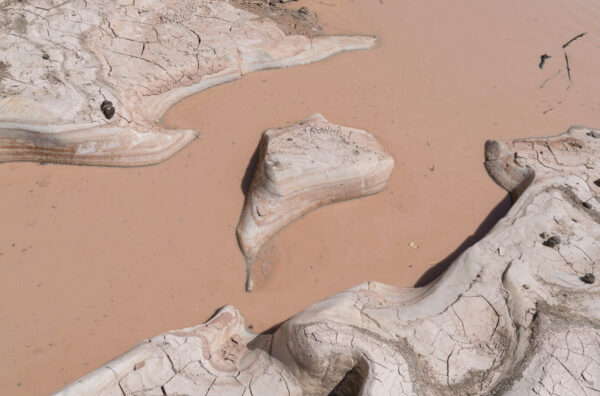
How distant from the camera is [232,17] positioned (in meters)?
4.95

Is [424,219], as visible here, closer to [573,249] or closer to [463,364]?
[573,249]

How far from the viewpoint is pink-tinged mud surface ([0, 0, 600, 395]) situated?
3.09m

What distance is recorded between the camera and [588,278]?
9.71 ft

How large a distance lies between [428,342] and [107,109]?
119 inches

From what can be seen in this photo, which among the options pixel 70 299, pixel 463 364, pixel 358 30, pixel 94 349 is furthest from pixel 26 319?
pixel 358 30

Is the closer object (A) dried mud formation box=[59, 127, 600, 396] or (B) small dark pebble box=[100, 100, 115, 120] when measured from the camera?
(A) dried mud formation box=[59, 127, 600, 396]

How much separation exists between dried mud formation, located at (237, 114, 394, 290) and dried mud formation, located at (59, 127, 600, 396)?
0.79 m

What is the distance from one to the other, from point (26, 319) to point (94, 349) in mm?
506

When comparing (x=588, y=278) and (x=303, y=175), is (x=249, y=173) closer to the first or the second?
(x=303, y=175)

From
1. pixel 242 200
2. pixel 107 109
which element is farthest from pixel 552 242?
pixel 107 109

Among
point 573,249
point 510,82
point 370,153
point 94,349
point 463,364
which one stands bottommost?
point 94,349

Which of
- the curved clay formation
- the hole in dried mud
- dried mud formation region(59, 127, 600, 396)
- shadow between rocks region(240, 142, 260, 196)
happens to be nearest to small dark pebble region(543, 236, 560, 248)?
dried mud formation region(59, 127, 600, 396)

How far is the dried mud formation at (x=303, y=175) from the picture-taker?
3.51m

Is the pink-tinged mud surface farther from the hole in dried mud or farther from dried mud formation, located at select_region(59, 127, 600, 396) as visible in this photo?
the hole in dried mud
